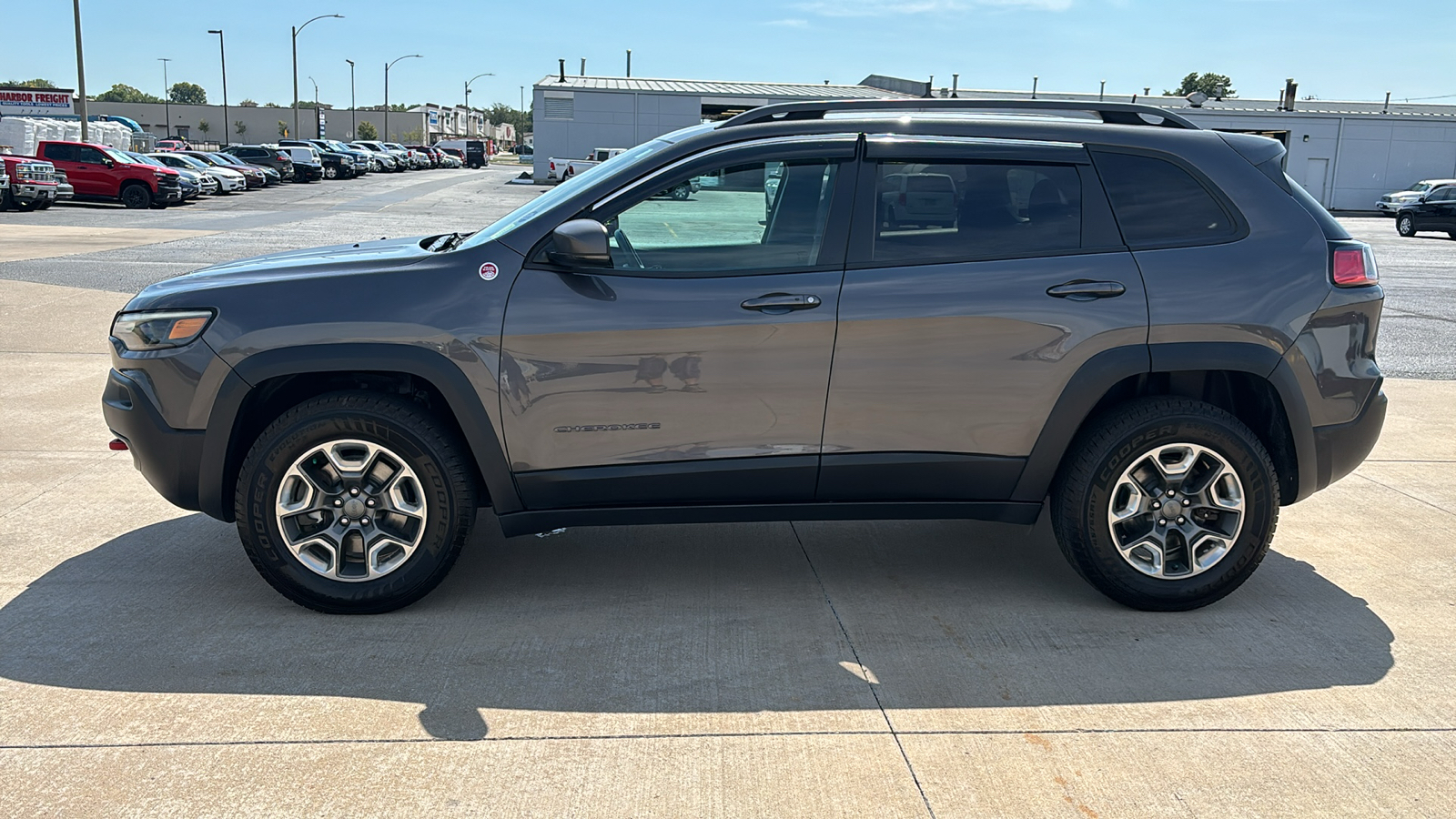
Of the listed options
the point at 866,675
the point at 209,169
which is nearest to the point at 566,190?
the point at 866,675

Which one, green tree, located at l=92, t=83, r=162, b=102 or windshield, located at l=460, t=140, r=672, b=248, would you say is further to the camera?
green tree, located at l=92, t=83, r=162, b=102

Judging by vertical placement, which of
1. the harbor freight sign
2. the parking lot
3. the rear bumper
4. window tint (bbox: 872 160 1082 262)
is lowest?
the parking lot

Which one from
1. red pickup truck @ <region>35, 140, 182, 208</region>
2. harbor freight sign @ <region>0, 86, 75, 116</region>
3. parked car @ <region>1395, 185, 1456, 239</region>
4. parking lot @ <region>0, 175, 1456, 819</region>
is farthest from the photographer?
harbor freight sign @ <region>0, 86, 75, 116</region>

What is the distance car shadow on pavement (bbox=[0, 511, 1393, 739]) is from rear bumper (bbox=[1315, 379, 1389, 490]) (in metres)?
0.54

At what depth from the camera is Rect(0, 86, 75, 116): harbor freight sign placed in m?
65.4

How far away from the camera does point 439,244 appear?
16.1 feet

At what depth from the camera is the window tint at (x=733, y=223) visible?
167 inches

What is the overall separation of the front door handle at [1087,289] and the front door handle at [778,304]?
0.91 meters

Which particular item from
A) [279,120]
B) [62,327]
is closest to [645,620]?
[62,327]

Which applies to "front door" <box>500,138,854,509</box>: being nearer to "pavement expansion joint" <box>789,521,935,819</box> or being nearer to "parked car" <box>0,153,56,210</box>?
"pavement expansion joint" <box>789,521,935,819</box>

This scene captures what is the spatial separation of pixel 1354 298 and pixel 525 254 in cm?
305

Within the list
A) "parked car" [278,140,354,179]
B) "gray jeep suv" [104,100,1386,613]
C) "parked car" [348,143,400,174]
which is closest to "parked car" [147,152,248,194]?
"parked car" [278,140,354,179]

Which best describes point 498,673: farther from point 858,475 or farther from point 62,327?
point 62,327

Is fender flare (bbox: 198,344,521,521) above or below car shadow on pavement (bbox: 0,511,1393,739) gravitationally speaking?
above
